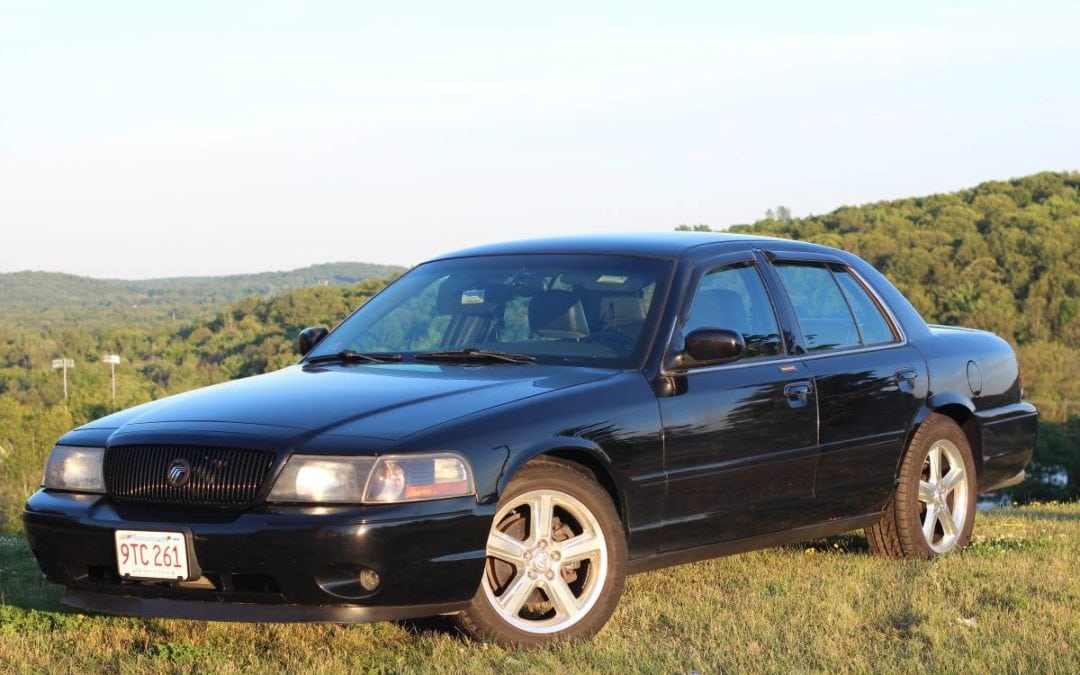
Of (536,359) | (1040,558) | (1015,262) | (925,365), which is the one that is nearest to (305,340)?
(536,359)

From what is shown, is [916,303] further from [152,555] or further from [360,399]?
[152,555]

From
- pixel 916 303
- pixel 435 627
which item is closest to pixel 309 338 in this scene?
pixel 435 627

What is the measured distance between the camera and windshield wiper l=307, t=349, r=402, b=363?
20.9 feet

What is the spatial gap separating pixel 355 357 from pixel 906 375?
2719 millimetres

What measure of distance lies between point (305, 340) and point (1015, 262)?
10069 cm

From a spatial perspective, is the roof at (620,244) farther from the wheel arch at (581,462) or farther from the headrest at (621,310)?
the wheel arch at (581,462)

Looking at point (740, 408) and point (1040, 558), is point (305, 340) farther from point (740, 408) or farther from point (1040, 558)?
point (1040, 558)

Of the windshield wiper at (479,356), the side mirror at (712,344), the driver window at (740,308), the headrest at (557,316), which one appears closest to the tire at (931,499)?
the driver window at (740,308)

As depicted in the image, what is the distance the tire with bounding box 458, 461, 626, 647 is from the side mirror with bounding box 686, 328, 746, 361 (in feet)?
2.47

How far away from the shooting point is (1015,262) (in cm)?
10212

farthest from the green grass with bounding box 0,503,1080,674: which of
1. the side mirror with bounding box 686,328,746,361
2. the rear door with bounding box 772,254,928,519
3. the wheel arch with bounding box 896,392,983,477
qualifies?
the side mirror with bounding box 686,328,746,361

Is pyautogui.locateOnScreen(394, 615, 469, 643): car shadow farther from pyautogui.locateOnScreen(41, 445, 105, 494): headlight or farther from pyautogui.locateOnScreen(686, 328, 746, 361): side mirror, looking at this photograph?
pyautogui.locateOnScreen(686, 328, 746, 361): side mirror

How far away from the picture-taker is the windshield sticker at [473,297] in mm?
6613

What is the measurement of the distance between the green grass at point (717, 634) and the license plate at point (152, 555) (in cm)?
34
